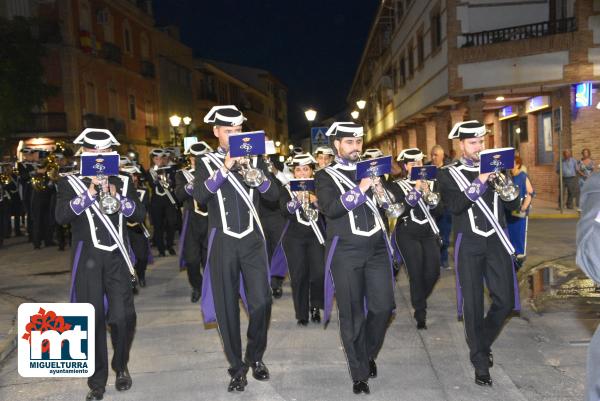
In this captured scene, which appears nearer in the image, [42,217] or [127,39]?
[42,217]

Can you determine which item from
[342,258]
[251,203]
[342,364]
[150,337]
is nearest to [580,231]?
[342,258]

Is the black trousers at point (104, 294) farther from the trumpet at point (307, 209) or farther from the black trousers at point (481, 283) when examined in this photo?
the black trousers at point (481, 283)

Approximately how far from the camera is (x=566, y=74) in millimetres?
19297

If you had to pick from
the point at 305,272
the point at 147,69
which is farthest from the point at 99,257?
the point at 147,69

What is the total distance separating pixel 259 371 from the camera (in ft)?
18.3

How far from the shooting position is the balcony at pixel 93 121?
32.7 meters

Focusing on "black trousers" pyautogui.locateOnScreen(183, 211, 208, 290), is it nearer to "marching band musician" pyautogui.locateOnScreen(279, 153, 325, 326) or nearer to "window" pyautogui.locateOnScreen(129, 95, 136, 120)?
"marching band musician" pyautogui.locateOnScreen(279, 153, 325, 326)

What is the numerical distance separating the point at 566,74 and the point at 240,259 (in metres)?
17.0

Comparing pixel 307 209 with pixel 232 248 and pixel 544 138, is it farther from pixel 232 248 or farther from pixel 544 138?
pixel 544 138

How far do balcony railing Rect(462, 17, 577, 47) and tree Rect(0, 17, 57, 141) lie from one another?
1771 cm

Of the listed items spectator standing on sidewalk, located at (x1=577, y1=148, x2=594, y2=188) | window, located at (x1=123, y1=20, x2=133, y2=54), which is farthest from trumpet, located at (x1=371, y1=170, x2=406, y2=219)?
window, located at (x1=123, y1=20, x2=133, y2=54)

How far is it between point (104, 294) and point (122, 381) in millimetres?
808

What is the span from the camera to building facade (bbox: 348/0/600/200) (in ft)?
63.3

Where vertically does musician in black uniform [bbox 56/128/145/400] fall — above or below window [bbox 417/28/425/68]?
below
